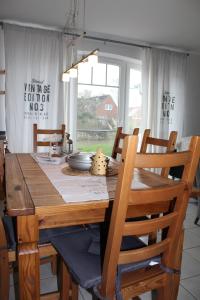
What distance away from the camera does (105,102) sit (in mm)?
4160

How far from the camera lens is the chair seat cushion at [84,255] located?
3.18 ft

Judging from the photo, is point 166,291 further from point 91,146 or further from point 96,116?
point 96,116

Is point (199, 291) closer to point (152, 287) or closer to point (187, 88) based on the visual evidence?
point (152, 287)

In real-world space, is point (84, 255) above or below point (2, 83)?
below

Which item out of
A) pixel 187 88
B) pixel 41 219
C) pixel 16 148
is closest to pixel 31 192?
pixel 41 219

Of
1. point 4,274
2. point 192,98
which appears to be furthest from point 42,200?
point 192,98

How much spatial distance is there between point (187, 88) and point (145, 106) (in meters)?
Result: 1.07

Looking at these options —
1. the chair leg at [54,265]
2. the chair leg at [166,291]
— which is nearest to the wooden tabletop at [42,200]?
the chair leg at [166,291]

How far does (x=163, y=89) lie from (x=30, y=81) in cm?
219

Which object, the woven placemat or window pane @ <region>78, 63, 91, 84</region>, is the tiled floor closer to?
the woven placemat

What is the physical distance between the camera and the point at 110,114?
167 inches

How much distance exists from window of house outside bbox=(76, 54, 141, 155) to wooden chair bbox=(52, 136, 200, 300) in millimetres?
2955

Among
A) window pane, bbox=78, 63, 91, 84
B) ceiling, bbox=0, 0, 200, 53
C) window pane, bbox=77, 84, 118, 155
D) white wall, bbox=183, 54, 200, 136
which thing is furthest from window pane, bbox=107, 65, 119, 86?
white wall, bbox=183, 54, 200, 136

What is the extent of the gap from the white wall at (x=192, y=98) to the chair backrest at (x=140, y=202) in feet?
13.1
